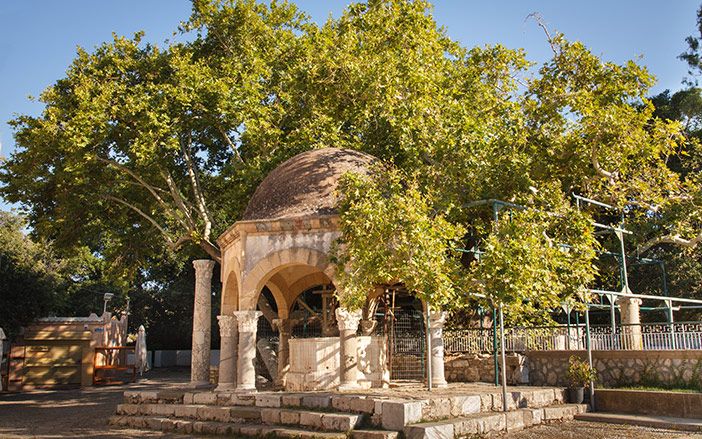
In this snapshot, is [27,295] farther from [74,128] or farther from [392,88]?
[392,88]

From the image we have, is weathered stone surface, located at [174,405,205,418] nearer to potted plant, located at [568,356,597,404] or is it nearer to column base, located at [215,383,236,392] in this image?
column base, located at [215,383,236,392]

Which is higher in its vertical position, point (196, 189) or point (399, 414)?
point (196, 189)

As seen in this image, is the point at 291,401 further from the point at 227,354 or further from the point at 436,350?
the point at 436,350

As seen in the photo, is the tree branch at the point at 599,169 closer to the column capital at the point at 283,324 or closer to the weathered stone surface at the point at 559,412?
the weathered stone surface at the point at 559,412

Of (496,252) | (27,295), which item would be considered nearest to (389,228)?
(496,252)

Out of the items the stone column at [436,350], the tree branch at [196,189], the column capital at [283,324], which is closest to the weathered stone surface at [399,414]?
the stone column at [436,350]

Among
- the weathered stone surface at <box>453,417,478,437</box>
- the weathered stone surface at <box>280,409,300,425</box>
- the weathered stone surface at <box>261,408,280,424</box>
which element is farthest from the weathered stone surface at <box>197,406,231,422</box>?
the weathered stone surface at <box>453,417,478,437</box>

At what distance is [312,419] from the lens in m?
9.92

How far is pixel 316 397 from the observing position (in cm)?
1059

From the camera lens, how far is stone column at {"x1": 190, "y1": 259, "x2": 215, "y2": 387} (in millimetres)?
14555

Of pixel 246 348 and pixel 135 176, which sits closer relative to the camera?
pixel 246 348

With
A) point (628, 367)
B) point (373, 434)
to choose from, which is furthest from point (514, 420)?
point (628, 367)

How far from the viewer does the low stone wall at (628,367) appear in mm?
12080

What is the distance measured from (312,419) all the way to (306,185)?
526 centimetres
